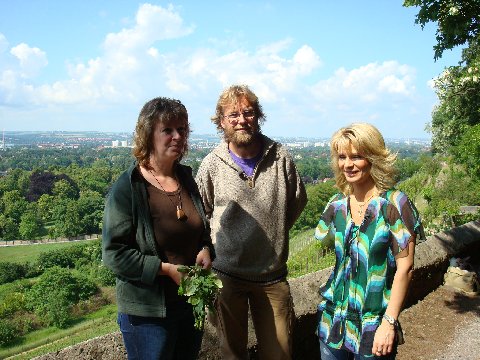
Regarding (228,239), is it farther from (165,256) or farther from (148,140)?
(148,140)

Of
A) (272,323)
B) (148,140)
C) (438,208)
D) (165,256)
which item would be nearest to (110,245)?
(165,256)

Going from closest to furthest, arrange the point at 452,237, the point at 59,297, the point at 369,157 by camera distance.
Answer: the point at 369,157
the point at 452,237
the point at 59,297

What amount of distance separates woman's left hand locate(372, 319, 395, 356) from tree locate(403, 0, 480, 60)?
629 cm

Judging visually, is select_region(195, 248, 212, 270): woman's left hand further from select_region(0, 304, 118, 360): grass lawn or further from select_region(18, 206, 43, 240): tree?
select_region(18, 206, 43, 240): tree

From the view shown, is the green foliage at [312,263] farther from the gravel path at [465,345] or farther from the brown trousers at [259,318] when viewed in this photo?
the gravel path at [465,345]

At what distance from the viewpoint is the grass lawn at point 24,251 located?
6262 cm

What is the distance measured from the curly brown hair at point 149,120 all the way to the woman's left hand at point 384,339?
4.09 ft

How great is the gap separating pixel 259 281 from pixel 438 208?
33.6 feet

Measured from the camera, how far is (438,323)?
4383 millimetres

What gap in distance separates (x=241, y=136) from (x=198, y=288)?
3.43ft

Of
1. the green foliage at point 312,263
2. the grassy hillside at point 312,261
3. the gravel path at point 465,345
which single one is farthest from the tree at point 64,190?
the gravel path at point 465,345

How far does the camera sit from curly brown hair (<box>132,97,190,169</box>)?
1.89 meters

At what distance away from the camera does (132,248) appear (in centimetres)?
176

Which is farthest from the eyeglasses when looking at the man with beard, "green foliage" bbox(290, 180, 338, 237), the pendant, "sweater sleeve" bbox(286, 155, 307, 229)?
"green foliage" bbox(290, 180, 338, 237)
